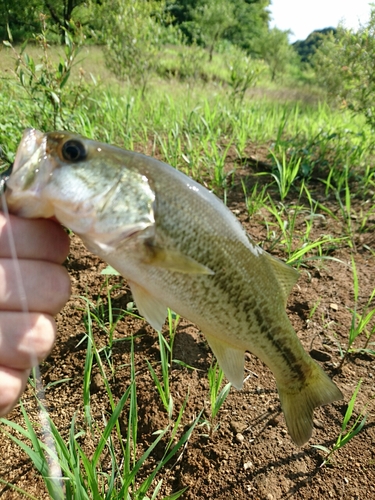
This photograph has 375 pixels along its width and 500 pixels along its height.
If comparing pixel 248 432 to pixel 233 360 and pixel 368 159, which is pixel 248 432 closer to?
pixel 233 360

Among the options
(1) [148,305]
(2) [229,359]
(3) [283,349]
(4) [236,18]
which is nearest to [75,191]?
(1) [148,305]

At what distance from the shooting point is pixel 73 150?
3.64 ft

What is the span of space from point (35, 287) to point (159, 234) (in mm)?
399

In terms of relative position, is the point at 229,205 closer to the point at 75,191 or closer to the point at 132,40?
the point at 75,191

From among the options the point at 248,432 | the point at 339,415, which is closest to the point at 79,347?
the point at 248,432

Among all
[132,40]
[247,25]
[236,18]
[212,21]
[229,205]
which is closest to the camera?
[229,205]

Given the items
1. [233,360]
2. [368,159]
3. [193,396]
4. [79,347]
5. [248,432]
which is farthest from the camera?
[368,159]

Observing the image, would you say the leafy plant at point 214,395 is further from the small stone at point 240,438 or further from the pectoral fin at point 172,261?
the pectoral fin at point 172,261

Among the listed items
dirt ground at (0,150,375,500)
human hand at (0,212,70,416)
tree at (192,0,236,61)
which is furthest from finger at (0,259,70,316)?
tree at (192,0,236,61)

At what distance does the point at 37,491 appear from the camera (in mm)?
1512

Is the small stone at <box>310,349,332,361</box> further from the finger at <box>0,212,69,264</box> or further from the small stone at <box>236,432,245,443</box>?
the finger at <box>0,212,69,264</box>

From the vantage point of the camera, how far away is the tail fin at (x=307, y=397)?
4.78 ft

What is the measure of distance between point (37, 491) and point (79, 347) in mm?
743

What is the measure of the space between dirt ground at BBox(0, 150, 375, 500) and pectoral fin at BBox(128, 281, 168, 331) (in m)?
0.83
